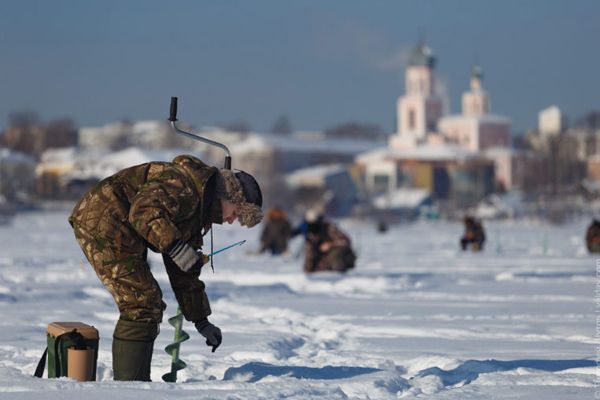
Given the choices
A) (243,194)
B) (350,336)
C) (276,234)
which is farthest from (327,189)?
(243,194)

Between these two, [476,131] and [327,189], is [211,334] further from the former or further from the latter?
[476,131]

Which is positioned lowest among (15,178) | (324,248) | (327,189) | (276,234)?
(324,248)

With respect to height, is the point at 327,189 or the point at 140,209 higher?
the point at 327,189

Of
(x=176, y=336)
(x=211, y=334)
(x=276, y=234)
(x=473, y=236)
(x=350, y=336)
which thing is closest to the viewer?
(x=211, y=334)

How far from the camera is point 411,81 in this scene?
501ft

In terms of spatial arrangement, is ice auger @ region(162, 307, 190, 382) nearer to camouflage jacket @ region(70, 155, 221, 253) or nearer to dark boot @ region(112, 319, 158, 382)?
dark boot @ region(112, 319, 158, 382)

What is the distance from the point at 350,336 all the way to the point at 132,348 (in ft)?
10.6

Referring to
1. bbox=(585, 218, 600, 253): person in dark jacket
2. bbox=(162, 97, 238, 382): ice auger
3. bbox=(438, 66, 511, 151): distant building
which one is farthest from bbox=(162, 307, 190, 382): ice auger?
bbox=(438, 66, 511, 151): distant building

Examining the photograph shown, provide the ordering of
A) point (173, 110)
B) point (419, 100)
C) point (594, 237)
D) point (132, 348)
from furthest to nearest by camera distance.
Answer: point (419, 100) → point (594, 237) → point (173, 110) → point (132, 348)

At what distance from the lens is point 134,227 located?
18.9 ft

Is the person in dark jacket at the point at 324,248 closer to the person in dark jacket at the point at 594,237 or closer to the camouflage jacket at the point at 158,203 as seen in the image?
the person in dark jacket at the point at 594,237

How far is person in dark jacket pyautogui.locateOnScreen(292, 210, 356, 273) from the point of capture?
17141mm

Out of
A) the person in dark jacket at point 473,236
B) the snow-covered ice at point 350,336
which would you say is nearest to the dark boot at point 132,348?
the snow-covered ice at point 350,336

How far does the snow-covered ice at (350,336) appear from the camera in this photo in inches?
230
